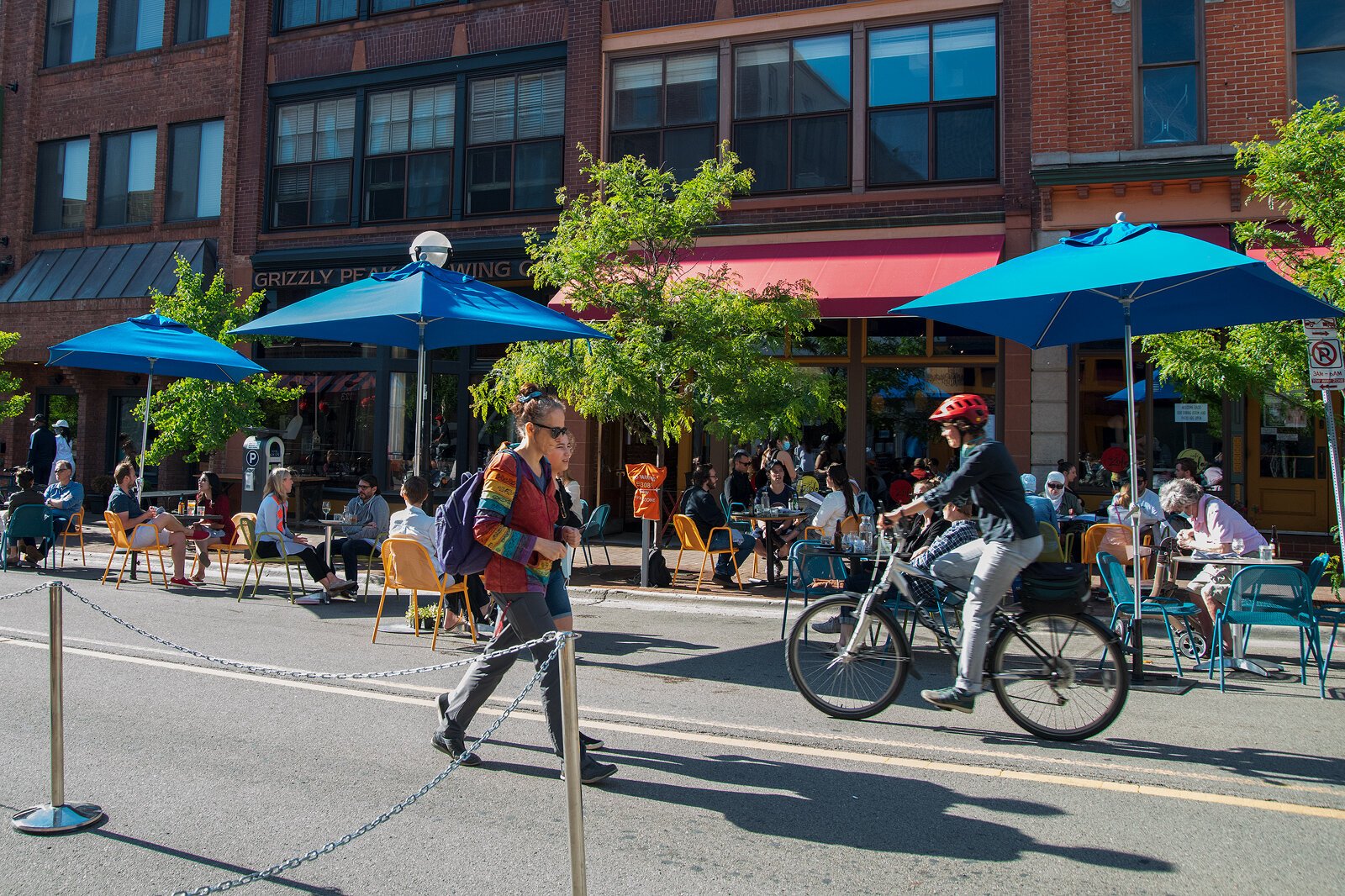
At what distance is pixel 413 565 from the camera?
8.29m

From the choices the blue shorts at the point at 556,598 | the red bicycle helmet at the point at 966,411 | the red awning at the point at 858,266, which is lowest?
the blue shorts at the point at 556,598

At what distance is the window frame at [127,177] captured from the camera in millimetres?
20625

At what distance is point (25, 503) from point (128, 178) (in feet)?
35.8

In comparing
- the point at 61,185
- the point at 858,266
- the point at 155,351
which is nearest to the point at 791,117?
the point at 858,266

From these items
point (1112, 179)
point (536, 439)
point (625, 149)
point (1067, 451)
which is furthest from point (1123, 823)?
point (625, 149)

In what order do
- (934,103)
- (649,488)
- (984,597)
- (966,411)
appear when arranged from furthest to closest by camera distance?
(934,103), (649,488), (966,411), (984,597)

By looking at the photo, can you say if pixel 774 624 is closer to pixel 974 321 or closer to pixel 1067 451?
pixel 974 321

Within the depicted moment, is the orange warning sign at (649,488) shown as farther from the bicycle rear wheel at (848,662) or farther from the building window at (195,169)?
the building window at (195,169)

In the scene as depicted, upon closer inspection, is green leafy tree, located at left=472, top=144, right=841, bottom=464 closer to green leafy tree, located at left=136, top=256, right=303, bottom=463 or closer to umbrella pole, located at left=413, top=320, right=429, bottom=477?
umbrella pole, located at left=413, top=320, right=429, bottom=477

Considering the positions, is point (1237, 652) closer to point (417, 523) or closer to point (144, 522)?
point (417, 523)

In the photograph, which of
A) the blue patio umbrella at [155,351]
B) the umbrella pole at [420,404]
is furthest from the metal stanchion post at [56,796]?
the blue patio umbrella at [155,351]

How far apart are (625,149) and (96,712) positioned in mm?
13025

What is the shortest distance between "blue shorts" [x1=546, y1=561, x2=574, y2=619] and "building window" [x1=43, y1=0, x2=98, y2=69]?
72.0 feet

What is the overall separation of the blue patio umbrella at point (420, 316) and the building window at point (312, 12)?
11352 millimetres
